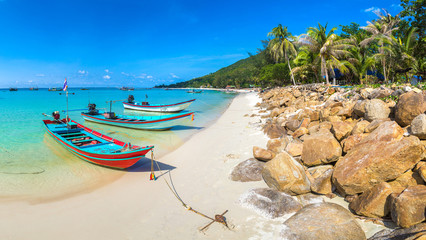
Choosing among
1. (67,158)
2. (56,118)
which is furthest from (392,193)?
(56,118)

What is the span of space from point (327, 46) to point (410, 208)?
21434 millimetres

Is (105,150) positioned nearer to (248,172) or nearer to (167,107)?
(248,172)

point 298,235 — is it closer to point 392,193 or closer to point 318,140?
point 392,193

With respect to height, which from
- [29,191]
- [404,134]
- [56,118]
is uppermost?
[404,134]

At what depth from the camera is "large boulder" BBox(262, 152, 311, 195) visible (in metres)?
6.11

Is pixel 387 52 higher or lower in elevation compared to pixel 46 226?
higher

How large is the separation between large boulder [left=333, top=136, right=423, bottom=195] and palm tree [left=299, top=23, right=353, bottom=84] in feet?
62.9

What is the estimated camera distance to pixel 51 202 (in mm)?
7219

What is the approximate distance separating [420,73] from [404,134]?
46.2ft

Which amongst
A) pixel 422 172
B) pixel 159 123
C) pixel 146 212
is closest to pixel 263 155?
pixel 422 172

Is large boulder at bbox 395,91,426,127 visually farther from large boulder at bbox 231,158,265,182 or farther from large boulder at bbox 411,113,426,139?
large boulder at bbox 231,158,265,182

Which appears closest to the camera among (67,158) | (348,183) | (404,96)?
(348,183)

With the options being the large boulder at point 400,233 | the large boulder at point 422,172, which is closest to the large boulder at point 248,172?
the large boulder at point 400,233

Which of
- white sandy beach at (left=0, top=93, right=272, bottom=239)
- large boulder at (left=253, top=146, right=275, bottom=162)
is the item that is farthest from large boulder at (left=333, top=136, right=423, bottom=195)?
large boulder at (left=253, top=146, right=275, bottom=162)
